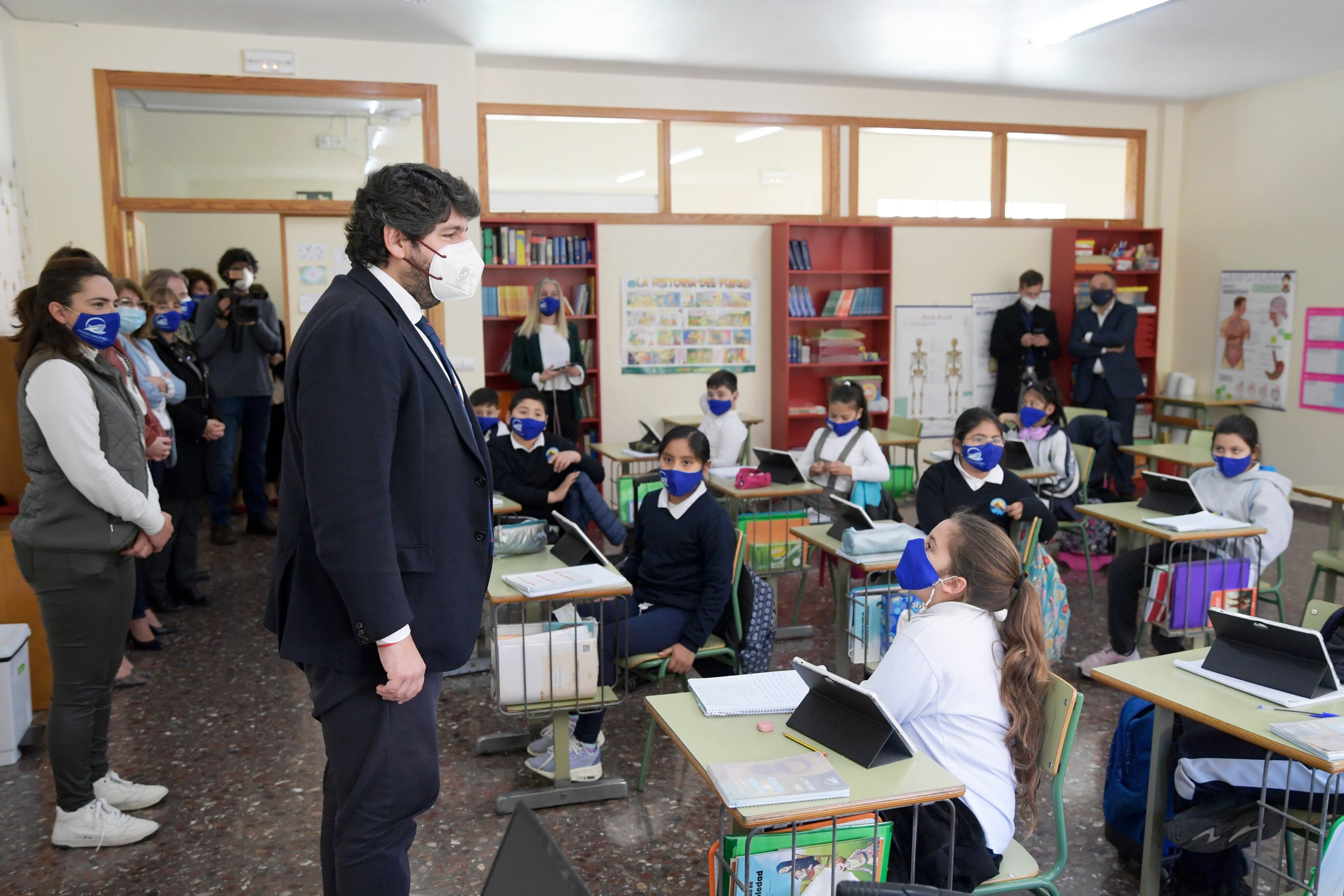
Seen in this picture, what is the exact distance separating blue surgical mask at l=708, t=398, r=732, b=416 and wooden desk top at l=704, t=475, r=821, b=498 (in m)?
0.98

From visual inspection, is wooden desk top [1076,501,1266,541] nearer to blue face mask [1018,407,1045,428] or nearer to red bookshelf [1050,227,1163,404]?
blue face mask [1018,407,1045,428]

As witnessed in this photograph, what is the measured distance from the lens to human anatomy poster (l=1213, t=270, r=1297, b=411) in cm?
795

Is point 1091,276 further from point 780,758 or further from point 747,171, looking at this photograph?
point 780,758

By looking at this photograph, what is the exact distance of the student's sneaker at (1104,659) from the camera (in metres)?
4.11

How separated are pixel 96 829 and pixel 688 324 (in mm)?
5898

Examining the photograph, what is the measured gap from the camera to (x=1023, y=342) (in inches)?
331

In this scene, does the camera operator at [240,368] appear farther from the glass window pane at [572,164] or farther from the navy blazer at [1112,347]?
the navy blazer at [1112,347]

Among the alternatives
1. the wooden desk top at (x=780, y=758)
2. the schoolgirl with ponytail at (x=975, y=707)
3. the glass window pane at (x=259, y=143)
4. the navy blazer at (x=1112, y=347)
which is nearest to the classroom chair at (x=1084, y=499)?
the navy blazer at (x=1112, y=347)

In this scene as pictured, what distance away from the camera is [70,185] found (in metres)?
6.16

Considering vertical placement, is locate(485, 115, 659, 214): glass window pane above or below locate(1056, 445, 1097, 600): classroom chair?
above

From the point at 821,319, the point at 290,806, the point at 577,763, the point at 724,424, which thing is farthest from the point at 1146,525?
the point at 821,319

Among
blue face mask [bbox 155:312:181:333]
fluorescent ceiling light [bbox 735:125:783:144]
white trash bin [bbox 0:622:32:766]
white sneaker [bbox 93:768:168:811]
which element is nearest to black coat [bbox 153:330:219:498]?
blue face mask [bbox 155:312:181:333]

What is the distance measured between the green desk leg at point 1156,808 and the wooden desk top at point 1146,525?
1.60 metres

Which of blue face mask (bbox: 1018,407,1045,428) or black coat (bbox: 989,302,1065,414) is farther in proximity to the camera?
black coat (bbox: 989,302,1065,414)
